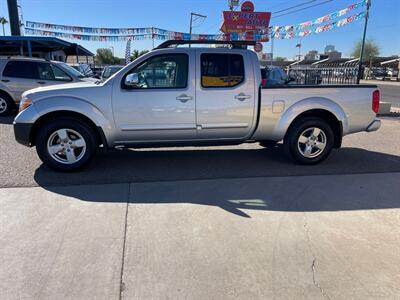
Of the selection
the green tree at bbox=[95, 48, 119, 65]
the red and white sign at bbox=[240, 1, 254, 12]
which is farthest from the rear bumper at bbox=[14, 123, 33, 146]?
the green tree at bbox=[95, 48, 119, 65]

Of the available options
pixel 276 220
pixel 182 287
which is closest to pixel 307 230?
pixel 276 220

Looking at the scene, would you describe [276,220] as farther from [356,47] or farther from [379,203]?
[356,47]

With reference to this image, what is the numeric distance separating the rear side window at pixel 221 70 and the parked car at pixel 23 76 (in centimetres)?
610

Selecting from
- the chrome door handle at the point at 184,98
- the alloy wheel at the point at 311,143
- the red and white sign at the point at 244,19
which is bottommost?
the alloy wheel at the point at 311,143

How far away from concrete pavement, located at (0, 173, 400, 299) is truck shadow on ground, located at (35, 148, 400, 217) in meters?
0.03

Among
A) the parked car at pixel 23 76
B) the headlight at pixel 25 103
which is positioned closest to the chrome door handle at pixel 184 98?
the headlight at pixel 25 103

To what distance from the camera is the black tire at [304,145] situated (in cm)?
558

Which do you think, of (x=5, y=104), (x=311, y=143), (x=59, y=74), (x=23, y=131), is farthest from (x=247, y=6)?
(x=23, y=131)

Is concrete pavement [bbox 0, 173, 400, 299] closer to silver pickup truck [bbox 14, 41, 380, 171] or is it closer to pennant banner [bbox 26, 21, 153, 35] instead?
silver pickup truck [bbox 14, 41, 380, 171]

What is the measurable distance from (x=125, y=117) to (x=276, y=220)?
2.75m

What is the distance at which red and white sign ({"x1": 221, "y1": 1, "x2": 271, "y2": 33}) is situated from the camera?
16703 millimetres

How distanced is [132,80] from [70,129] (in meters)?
1.20

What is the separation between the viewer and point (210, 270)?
2818 millimetres

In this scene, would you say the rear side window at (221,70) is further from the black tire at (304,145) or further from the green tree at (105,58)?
the green tree at (105,58)
